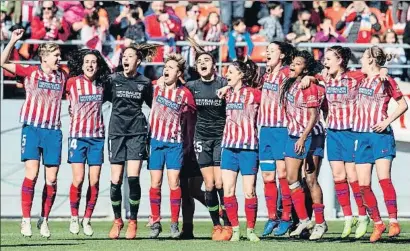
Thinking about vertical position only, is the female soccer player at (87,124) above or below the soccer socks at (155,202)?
above

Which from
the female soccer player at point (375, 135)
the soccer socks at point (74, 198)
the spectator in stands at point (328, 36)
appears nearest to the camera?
the female soccer player at point (375, 135)

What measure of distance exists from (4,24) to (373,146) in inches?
308

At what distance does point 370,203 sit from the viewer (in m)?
14.4

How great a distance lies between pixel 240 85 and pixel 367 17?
6107 mm

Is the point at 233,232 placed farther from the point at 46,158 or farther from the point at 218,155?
the point at 46,158

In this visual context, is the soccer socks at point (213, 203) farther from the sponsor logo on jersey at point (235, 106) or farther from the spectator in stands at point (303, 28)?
the spectator in stands at point (303, 28)

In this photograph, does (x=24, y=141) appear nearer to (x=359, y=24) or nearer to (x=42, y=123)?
(x=42, y=123)

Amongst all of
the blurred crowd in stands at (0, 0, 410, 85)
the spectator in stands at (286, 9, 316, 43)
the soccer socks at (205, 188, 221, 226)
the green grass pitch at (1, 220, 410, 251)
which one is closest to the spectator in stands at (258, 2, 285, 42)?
the blurred crowd in stands at (0, 0, 410, 85)

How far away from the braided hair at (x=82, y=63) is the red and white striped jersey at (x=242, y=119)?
5.23 feet

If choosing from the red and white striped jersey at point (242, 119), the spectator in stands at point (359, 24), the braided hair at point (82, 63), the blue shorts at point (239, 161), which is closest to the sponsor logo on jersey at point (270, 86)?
the red and white striped jersey at point (242, 119)

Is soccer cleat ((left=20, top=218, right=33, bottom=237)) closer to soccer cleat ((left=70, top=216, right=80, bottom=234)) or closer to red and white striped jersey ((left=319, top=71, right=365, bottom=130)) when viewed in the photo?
soccer cleat ((left=70, top=216, right=80, bottom=234))

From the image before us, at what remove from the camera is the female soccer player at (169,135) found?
14930 millimetres

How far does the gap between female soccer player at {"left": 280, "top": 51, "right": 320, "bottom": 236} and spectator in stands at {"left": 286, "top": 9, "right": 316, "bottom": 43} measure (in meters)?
5.34

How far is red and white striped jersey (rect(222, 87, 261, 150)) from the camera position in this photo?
14609mm
